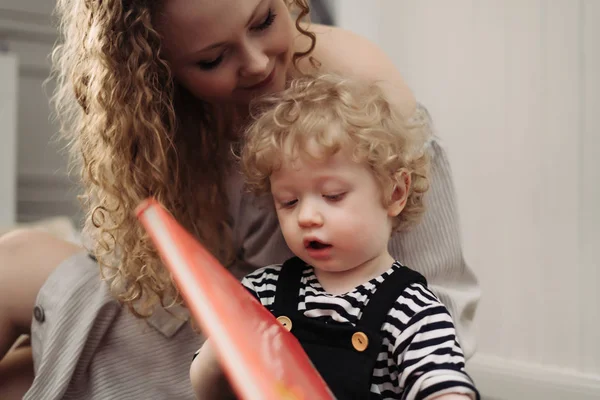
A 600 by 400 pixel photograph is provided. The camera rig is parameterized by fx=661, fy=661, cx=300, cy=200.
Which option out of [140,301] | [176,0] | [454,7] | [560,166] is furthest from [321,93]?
[454,7]

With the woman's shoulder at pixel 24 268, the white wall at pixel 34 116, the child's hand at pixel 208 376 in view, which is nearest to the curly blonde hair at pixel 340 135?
the child's hand at pixel 208 376

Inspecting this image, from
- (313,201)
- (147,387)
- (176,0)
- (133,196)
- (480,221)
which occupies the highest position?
(176,0)

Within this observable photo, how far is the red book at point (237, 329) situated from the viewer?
44cm

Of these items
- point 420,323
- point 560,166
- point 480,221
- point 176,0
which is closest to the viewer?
point 420,323

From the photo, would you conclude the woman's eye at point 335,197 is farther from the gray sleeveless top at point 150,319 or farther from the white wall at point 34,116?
the white wall at point 34,116

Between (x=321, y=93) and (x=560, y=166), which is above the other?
(x=321, y=93)

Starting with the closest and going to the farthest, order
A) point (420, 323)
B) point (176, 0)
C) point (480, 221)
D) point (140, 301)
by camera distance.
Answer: point (420, 323) < point (176, 0) < point (140, 301) < point (480, 221)

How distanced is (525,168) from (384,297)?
0.67 meters

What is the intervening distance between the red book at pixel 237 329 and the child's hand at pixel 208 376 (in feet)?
0.70

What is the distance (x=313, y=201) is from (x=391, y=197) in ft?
0.33

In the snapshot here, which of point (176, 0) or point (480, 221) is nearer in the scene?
point (176, 0)

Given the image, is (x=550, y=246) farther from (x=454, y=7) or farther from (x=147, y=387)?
(x=147, y=387)

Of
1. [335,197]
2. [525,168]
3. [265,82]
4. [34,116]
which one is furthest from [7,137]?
[335,197]

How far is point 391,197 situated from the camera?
764mm
